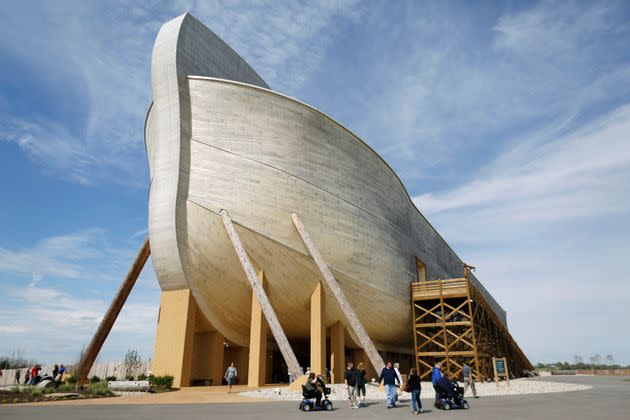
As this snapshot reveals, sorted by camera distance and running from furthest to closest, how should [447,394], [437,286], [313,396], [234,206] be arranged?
[437,286] → [234,206] → [447,394] → [313,396]

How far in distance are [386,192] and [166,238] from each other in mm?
12625

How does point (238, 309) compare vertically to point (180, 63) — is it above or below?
below

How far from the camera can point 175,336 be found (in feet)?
58.8

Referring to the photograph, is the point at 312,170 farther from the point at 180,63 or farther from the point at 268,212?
the point at 180,63

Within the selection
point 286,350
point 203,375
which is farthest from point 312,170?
point 203,375

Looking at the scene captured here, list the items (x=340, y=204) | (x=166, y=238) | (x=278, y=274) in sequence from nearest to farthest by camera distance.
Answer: (x=166, y=238) < (x=278, y=274) < (x=340, y=204)

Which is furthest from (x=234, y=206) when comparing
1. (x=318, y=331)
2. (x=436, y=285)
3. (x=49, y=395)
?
(x=436, y=285)

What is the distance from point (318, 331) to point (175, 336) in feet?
19.8

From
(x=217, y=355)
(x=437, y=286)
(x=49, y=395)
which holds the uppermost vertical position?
(x=437, y=286)

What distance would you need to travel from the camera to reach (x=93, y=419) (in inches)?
279

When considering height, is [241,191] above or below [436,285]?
above

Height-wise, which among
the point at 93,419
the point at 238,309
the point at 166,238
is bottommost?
the point at 93,419

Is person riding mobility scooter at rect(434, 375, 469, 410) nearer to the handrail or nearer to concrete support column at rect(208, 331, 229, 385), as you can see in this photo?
concrete support column at rect(208, 331, 229, 385)

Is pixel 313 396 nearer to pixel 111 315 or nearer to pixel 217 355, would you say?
pixel 217 355
